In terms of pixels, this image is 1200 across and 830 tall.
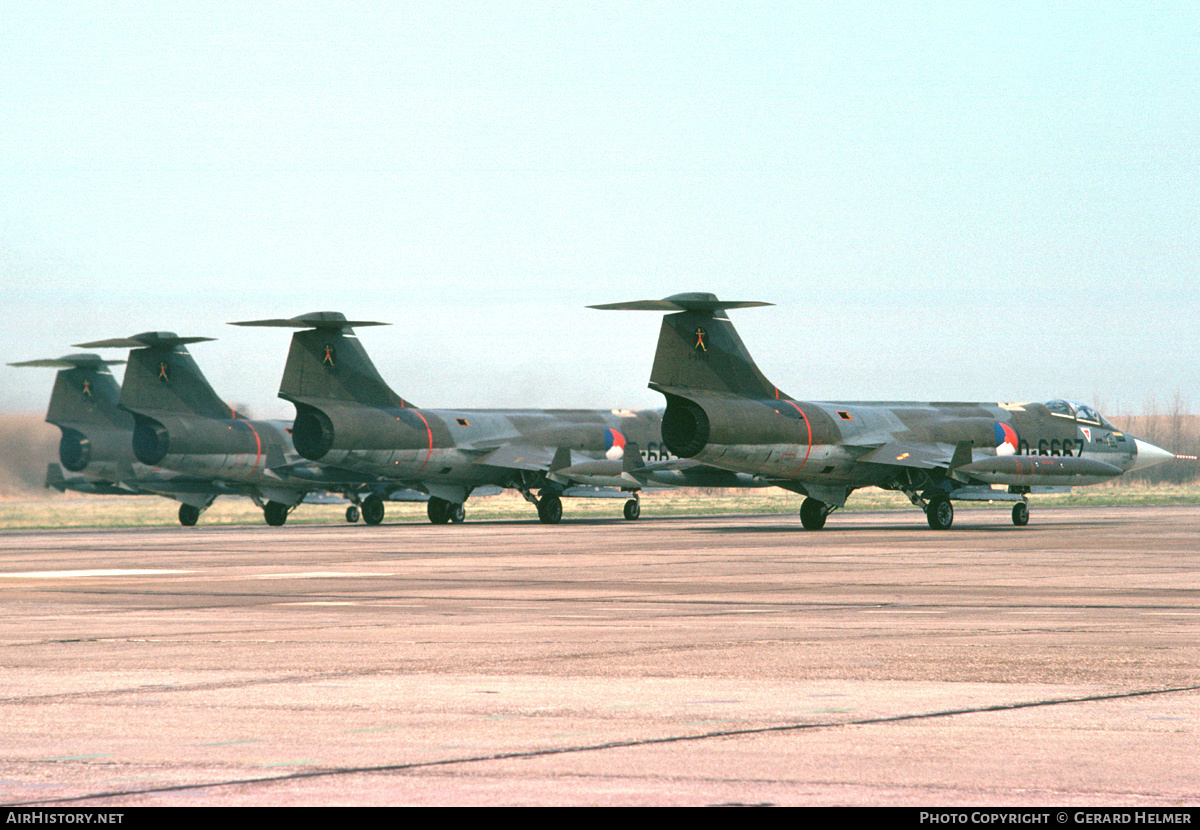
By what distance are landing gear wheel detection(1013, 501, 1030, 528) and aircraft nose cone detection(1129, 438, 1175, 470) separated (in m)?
6.64

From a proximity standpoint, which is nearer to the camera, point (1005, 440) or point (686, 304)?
point (686, 304)

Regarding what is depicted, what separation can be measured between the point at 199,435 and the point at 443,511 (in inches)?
327

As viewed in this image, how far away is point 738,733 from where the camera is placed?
7.82m

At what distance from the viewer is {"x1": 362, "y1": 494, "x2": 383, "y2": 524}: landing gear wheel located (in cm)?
4919

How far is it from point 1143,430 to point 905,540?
93.3m

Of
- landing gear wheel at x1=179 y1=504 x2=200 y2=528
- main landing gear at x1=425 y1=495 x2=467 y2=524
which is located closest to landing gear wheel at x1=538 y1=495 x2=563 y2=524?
main landing gear at x1=425 y1=495 x2=467 y2=524

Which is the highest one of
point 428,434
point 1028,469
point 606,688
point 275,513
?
point 606,688

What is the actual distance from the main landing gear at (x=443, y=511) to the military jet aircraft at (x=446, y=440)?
32 millimetres

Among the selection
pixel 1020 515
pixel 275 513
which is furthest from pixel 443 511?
pixel 1020 515

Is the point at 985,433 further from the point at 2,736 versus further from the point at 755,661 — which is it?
the point at 2,736

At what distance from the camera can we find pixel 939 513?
128ft

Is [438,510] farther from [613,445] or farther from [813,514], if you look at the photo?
[813,514]

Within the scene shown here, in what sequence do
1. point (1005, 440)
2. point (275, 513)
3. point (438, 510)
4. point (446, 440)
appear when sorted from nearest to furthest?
point (1005, 440), point (446, 440), point (438, 510), point (275, 513)
